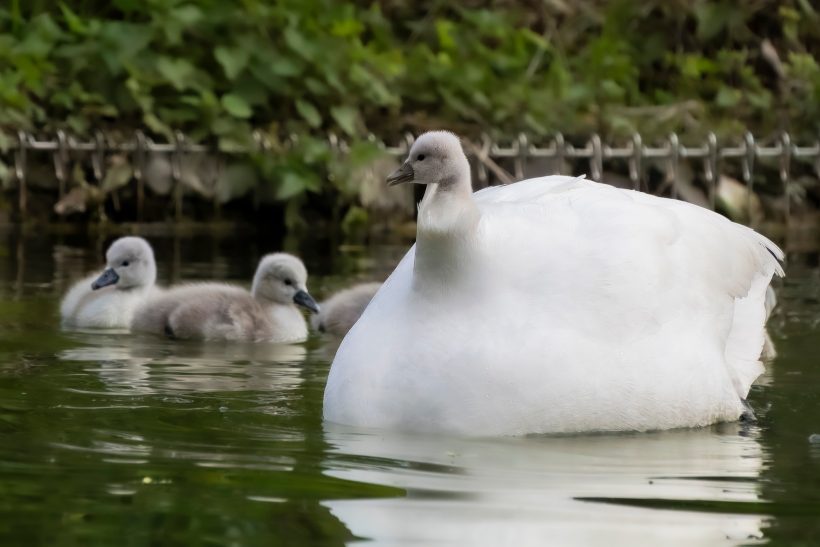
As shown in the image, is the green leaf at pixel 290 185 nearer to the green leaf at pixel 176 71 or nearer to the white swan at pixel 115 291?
the green leaf at pixel 176 71

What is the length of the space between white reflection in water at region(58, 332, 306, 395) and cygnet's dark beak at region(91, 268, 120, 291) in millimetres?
486

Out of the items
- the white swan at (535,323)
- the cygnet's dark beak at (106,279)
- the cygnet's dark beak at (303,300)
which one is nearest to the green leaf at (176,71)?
the cygnet's dark beak at (106,279)

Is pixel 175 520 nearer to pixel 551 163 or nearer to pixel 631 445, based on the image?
pixel 631 445

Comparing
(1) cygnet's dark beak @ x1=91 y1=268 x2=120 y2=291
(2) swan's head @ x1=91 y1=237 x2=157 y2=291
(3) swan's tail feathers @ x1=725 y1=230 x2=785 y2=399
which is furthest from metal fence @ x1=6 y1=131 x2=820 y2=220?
(3) swan's tail feathers @ x1=725 y1=230 x2=785 y2=399

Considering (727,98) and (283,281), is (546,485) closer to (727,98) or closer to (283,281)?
(283,281)

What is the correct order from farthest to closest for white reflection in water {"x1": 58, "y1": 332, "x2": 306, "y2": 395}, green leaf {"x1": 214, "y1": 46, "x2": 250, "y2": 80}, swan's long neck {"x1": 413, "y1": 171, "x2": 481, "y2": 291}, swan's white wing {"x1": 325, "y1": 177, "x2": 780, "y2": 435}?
green leaf {"x1": 214, "y1": 46, "x2": 250, "y2": 80}, white reflection in water {"x1": 58, "y1": 332, "x2": 306, "y2": 395}, swan's long neck {"x1": 413, "y1": 171, "x2": 481, "y2": 291}, swan's white wing {"x1": 325, "y1": 177, "x2": 780, "y2": 435}

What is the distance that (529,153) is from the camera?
14.1m

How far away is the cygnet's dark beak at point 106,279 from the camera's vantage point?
28.6 ft

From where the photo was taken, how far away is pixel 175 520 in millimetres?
4000

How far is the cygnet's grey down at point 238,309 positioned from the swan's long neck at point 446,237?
10.3ft

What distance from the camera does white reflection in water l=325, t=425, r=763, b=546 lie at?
399 centimetres

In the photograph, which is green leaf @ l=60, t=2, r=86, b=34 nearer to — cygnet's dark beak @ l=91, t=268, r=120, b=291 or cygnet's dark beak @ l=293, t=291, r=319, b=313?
cygnet's dark beak @ l=91, t=268, r=120, b=291

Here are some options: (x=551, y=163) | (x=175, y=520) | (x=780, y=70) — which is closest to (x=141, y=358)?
(x=175, y=520)

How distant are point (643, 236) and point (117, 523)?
231cm
